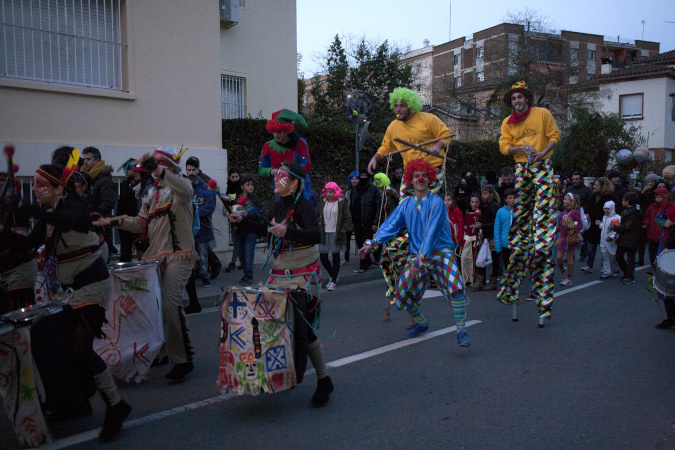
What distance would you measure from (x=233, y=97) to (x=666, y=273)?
12.9 metres

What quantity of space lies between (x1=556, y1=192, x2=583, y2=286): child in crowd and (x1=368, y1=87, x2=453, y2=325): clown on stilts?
4.33 metres

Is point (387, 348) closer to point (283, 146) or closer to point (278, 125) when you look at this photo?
point (283, 146)

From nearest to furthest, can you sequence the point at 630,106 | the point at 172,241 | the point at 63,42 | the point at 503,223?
the point at 172,241
the point at 503,223
the point at 63,42
the point at 630,106

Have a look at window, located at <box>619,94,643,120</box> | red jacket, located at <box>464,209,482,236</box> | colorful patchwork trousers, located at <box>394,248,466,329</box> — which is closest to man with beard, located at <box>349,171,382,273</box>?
red jacket, located at <box>464,209,482,236</box>

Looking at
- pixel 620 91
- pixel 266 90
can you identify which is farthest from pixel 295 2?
pixel 620 91

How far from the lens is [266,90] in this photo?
17156 millimetres

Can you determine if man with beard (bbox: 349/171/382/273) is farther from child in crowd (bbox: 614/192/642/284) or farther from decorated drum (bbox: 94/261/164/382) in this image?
decorated drum (bbox: 94/261/164/382)

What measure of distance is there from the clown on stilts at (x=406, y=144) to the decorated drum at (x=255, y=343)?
279 centimetres

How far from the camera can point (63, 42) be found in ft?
34.4

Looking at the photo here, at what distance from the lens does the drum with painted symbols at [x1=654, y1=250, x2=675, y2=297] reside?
598cm

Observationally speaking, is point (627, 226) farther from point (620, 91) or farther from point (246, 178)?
point (620, 91)

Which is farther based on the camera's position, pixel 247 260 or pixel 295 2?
pixel 295 2

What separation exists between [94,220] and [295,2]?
14.5 metres

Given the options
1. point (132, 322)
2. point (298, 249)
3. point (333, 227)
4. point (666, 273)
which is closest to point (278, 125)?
point (298, 249)
